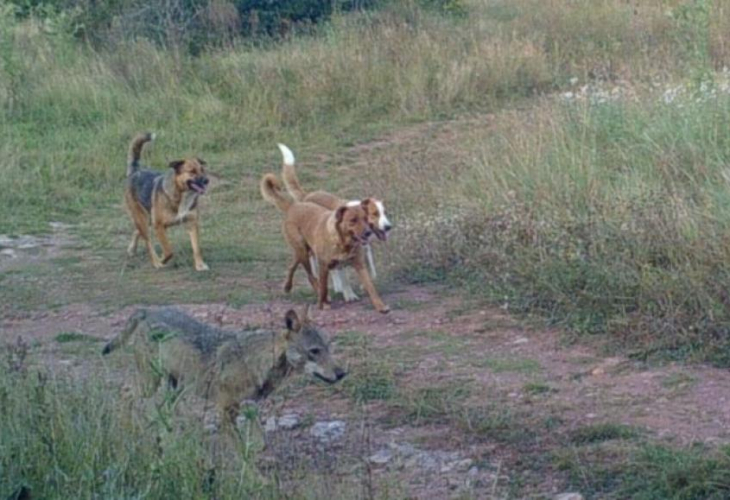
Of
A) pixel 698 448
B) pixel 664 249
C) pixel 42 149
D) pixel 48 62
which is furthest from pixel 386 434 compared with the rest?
pixel 48 62

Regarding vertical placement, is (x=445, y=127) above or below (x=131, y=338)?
below

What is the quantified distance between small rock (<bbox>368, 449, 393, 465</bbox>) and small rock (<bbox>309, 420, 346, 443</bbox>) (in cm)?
36

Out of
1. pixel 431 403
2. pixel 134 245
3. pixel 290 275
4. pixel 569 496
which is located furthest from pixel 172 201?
pixel 569 496

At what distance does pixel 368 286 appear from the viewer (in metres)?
9.76

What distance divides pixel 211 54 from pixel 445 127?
3883 mm

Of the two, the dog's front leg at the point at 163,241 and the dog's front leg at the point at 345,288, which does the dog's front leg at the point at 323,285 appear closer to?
the dog's front leg at the point at 345,288

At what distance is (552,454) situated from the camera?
6492mm

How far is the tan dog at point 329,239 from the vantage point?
384 inches

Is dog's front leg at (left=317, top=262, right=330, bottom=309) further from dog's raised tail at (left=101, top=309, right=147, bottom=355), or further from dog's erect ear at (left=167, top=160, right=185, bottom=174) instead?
dog's raised tail at (left=101, top=309, right=147, bottom=355)

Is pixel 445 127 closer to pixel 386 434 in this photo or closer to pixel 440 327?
pixel 440 327

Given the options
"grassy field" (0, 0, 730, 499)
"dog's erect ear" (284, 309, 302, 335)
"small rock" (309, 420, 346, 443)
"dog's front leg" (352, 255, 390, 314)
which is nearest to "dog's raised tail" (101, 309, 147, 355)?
"grassy field" (0, 0, 730, 499)

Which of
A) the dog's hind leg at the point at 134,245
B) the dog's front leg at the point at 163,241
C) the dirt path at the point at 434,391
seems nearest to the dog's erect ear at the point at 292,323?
the dirt path at the point at 434,391

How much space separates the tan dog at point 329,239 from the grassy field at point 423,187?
0.32 m

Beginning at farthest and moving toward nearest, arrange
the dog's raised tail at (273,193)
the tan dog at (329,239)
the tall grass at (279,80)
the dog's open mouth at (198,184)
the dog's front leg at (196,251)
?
1. the tall grass at (279,80)
2. the dog's open mouth at (198,184)
3. the dog's front leg at (196,251)
4. the dog's raised tail at (273,193)
5. the tan dog at (329,239)
